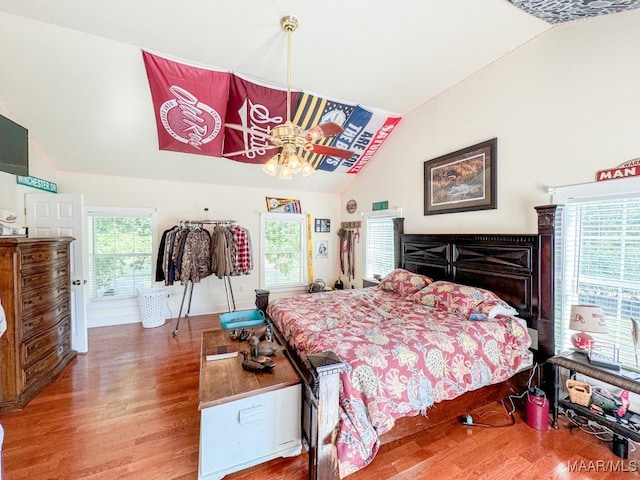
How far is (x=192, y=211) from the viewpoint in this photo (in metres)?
4.65

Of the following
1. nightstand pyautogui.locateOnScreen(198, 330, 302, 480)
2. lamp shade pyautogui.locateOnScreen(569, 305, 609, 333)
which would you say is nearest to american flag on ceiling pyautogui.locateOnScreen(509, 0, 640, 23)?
lamp shade pyautogui.locateOnScreen(569, 305, 609, 333)

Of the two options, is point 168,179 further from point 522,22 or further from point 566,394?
point 566,394

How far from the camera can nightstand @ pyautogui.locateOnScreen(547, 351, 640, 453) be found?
1670 mm

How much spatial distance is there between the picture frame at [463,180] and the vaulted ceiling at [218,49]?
91cm

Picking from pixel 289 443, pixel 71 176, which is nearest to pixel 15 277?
pixel 71 176

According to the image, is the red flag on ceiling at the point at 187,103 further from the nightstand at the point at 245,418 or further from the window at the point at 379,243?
the nightstand at the point at 245,418

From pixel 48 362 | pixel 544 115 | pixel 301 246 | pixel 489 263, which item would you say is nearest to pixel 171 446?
pixel 48 362

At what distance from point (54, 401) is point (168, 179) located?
3248 millimetres

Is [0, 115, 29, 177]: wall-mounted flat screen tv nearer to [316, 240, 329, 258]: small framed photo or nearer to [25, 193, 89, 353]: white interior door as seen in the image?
[25, 193, 89, 353]: white interior door

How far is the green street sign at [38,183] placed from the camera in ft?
10.1

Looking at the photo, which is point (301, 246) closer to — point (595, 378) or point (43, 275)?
point (43, 275)

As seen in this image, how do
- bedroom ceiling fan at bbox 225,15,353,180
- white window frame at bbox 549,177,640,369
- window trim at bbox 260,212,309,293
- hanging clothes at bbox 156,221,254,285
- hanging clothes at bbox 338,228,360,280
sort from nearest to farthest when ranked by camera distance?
bedroom ceiling fan at bbox 225,15,353,180 < white window frame at bbox 549,177,640,369 < hanging clothes at bbox 156,221,254,285 < window trim at bbox 260,212,309,293 < hanging clothes at bbox 338,228,360,280

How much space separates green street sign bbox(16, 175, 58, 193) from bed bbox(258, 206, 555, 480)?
3271mm

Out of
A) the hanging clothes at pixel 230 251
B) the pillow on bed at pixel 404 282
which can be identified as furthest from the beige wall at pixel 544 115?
the hanging clothes at pixel 230 251
